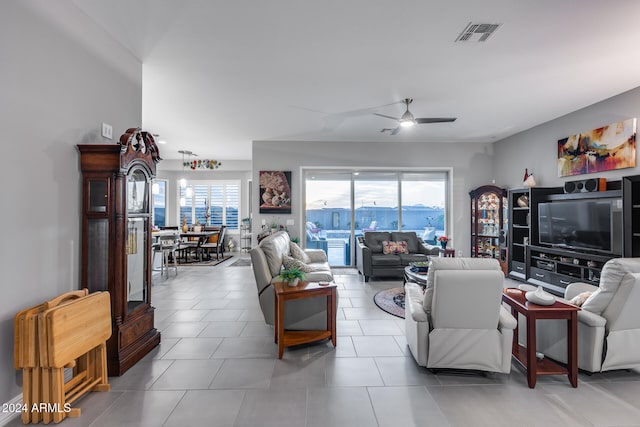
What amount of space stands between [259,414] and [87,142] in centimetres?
262

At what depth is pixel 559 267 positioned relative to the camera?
4.98m

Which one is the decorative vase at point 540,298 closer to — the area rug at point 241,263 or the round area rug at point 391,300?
the round area rug at point 391,300

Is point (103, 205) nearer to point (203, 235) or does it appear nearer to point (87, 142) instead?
point (87, 142)

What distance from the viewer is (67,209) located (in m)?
2.37

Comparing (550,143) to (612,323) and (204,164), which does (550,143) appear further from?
(204,164)

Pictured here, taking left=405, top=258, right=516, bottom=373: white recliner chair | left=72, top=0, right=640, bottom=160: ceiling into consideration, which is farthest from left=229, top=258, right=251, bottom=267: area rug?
left=405, top=258, right=516, bottom=373: white recliner chair

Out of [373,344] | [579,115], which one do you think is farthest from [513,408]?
[579,115]

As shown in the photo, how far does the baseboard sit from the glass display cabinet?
7.34m

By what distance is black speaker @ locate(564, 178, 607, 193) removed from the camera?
14.6ft

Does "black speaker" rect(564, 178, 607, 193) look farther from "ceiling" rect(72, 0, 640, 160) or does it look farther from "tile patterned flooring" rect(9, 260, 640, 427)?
"tile patterned flooring" rect(9, 260, 640, 427)

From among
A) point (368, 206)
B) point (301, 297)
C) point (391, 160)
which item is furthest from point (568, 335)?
point (391, 160)

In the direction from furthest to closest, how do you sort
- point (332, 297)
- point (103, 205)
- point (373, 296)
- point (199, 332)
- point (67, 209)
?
point (373, 296) → point (199, 332) → point (332, 297) → point (103, 205) → point (67, 209)

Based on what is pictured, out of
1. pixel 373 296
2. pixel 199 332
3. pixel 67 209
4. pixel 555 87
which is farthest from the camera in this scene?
pixel 373 296

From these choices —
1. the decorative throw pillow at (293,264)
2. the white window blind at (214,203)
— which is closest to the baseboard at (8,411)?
the decorative throw pillow at (293,264)
